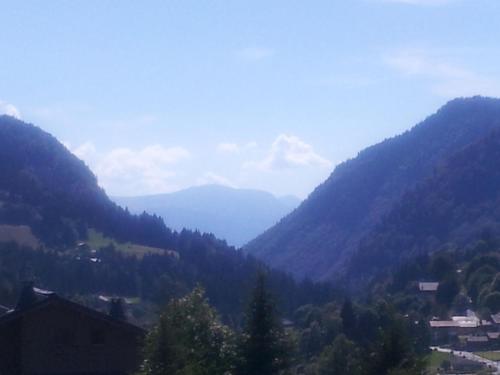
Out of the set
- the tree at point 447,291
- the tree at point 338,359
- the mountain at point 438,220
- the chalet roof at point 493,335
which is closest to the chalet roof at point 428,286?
the tree at point 447,291

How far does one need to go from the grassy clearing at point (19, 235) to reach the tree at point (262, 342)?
96855 millimetres

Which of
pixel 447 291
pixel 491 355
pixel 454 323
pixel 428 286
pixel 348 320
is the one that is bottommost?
pixel 491 355

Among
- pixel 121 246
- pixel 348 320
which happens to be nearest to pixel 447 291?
pixel 348 320

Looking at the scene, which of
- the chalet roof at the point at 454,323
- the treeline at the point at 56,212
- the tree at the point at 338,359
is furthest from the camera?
the treeline at the point at 56,212

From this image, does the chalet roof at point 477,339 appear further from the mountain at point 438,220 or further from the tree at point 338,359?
the mountain at point 438,220

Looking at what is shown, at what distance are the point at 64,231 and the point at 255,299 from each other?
369 ft

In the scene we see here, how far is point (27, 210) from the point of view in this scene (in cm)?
13875

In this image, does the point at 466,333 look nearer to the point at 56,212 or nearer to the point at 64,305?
the point at 64,305

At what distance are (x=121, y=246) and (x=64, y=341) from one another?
362 ft

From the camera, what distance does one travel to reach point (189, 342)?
2553 centimetres

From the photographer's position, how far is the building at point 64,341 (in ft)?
95.8

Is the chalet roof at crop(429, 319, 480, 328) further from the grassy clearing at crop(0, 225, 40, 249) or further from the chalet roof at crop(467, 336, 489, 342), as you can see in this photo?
the grassy clearing at crop(0, 225, 40, 249)

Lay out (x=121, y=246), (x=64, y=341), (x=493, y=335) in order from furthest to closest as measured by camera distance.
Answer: (x=121, y=246)
(x=493, y=335)
(x=64, y=341)

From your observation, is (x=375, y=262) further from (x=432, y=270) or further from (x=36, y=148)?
(x=432, y=270)
